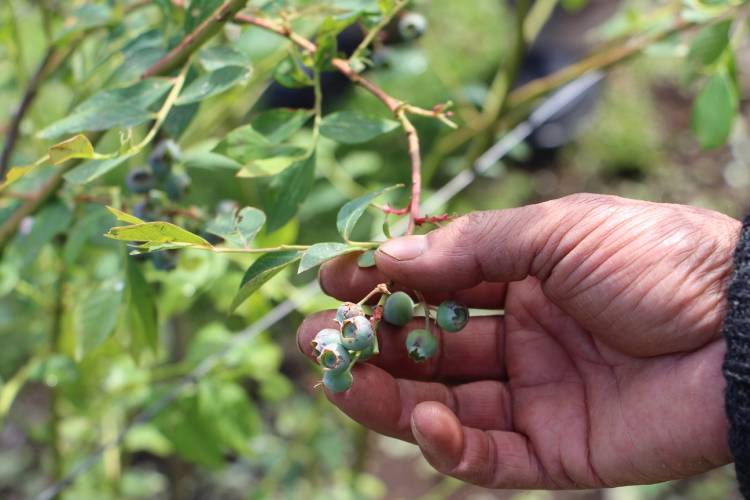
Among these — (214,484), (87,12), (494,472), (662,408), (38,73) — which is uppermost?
(87,12)

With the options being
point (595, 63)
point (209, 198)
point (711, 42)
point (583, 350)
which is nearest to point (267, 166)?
point (583, 350)

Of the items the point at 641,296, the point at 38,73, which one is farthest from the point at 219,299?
the point at 641,296

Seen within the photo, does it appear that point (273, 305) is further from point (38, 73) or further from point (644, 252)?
point (644, 252)

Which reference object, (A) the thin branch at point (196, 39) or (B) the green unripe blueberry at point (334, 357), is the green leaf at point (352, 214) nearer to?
(B) the green unripe blueberry at point (334, 357)

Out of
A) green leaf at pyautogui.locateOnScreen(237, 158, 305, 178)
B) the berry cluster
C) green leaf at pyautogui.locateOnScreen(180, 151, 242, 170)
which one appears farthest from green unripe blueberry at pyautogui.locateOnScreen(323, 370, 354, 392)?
green leaf at pyautogui.locateOnScreen(180, 151, 242, 170)

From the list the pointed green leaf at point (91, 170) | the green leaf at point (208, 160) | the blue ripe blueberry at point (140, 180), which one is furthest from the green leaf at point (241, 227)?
the green leaf at point (208, 160)

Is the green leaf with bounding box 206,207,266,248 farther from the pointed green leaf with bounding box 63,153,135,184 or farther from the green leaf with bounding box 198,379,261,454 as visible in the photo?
the green leaf with bounding box 198,379,261,454

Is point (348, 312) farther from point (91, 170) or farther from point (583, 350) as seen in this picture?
point (583, 350)

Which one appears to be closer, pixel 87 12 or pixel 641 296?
pixel 641 296
